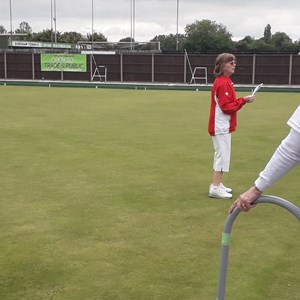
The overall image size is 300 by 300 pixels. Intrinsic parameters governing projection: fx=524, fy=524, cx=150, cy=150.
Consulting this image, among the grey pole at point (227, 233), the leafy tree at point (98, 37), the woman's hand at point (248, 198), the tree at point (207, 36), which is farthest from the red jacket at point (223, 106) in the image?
the leafy tree at point (98, 37)

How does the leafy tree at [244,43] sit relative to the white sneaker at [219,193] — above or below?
above

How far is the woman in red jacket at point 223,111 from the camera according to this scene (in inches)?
245

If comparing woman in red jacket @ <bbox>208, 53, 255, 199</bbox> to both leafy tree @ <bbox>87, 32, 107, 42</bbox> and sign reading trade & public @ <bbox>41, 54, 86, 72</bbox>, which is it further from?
leafy tree @ <bbox>87, 32, 107, 42</bbox>

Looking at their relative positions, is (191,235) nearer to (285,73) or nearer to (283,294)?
(283,294)

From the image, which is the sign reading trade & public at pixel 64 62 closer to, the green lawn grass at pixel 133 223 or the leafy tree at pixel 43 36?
the green lawn grass at pixel 133 223

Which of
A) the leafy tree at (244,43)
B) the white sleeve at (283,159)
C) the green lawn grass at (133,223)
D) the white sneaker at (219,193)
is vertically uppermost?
the leafy tree at (244,43)

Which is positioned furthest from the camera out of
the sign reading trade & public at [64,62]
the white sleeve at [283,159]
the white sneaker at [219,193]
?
the sign reading trade & public at [64,62]

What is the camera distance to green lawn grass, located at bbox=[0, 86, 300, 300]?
4.00 meters

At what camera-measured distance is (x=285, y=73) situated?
35.0 meters

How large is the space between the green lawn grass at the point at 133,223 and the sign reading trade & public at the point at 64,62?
26462 millimetres

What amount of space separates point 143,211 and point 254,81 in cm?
3098

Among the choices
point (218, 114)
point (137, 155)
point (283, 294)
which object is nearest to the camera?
point (283, 294)

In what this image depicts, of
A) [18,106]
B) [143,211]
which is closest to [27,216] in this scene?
[143,211]

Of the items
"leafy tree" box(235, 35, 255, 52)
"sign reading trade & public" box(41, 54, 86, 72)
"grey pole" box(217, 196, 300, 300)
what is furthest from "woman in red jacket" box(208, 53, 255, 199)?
"leafy tree" box(235, 35, 255, 52)
